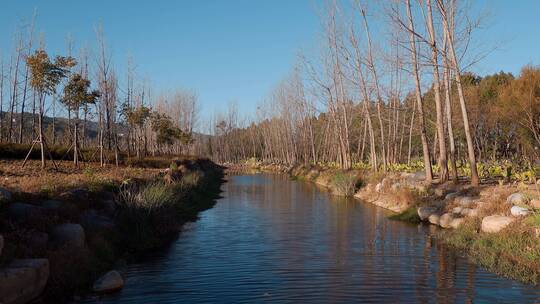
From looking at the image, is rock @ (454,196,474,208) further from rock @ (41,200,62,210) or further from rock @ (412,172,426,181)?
rock @ (41,200,62,210)

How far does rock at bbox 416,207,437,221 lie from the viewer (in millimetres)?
15070

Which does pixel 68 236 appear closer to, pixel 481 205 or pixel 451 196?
pixel 481 205

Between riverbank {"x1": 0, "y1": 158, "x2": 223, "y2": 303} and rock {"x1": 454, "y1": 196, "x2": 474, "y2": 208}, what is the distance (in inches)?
331

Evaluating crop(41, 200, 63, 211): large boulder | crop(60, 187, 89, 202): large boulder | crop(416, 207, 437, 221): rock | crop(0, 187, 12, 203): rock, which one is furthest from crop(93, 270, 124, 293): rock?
crop(416, 207, 437, 221): rock

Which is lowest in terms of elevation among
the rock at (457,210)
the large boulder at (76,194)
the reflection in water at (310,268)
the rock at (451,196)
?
the reflection in water at (310,268)

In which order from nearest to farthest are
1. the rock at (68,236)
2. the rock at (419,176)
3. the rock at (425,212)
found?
1. the rock at (68,236)
2. the rock at (425,212)
3. the rock at (419,176)

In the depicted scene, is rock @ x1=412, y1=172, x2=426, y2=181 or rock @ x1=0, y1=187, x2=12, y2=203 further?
rock @ x1=412, y1=172, x2=426, y2=181

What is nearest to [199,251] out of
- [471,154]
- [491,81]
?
[471,154]

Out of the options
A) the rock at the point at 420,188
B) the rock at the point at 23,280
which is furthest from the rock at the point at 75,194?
the rock at the point at 420,188

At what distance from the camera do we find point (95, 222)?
10.5m

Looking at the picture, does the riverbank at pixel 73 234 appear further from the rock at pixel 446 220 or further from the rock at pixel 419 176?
the rock at pixel 419 176

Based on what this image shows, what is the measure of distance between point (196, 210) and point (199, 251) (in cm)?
722

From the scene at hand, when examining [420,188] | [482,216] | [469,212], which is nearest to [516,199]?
[482,216]

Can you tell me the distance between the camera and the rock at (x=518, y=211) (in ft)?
34.7
